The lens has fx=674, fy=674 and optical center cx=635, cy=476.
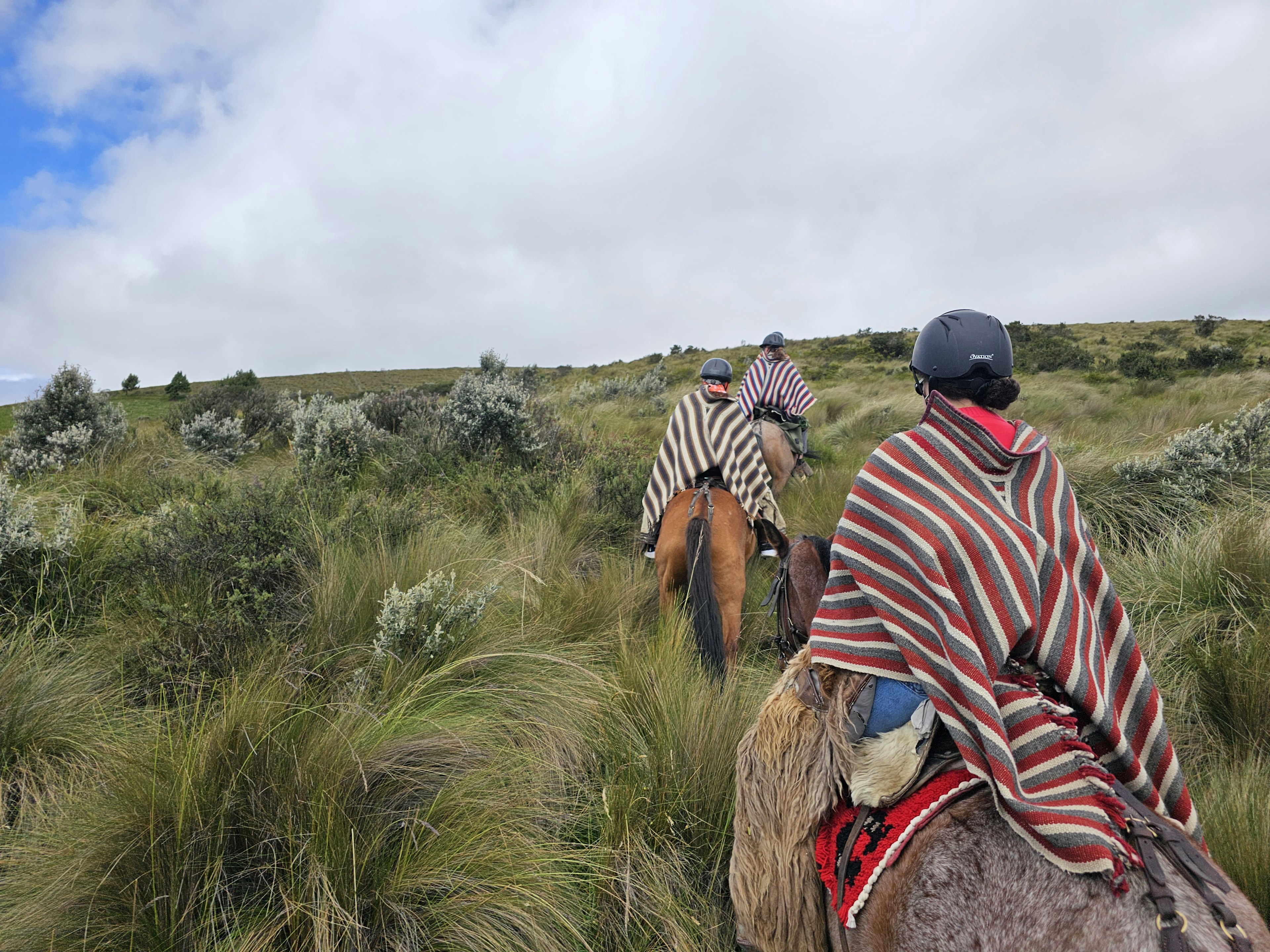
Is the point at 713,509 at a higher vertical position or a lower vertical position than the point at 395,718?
higher

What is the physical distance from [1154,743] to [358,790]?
259 centimetres

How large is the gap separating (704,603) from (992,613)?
263 cm

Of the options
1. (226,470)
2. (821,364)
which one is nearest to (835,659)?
(226,470)

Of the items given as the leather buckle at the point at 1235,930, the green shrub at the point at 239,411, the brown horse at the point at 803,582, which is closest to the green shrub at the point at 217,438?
the green shrub at the point at 239,411

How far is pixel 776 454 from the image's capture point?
7.82 m

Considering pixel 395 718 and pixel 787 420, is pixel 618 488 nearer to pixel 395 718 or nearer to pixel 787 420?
pixel 787 420

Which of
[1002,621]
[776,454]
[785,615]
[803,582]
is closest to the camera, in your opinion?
[1002,621]

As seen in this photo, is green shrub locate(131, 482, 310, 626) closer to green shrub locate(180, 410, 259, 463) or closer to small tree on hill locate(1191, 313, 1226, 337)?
green shrub locate(180, 410, 259, 463)

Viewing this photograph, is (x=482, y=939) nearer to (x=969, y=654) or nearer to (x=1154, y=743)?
(x=969, y=654)

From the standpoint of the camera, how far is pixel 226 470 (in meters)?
7.70

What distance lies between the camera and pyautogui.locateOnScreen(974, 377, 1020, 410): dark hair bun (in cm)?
204

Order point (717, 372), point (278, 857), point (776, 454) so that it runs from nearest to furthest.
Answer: point (278, 857), point (717, 372), point (776, 454)

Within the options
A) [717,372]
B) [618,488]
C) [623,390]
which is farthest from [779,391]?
[623,390]

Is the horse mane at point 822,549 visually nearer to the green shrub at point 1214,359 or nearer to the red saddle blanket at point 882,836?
the red saddle blanket at point 882,836
